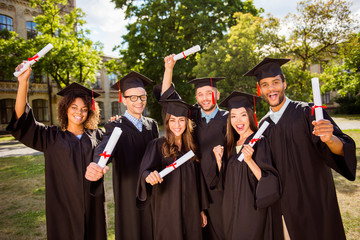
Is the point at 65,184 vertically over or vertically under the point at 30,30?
under

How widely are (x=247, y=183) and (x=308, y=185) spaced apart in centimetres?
60

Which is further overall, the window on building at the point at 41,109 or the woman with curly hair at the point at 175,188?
the window on building at the point at 41,109

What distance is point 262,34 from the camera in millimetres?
11148

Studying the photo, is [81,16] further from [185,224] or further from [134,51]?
[185,224]

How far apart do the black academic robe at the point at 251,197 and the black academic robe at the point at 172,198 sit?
0.36 meters

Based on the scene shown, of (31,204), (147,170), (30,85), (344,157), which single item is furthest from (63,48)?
(344,157)

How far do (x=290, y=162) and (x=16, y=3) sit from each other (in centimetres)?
2973

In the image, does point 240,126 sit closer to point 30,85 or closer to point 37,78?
point 30,85

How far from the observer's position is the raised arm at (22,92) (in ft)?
8.29

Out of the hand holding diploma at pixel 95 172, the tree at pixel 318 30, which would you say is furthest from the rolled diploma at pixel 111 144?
the tree at pixel 318 30

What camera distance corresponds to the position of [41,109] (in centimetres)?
2605

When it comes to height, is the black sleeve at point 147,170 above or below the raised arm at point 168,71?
below

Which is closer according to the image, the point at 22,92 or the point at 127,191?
the point at 22,92

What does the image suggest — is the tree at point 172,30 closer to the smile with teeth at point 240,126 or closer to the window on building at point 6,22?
the window on building at point 6,22
